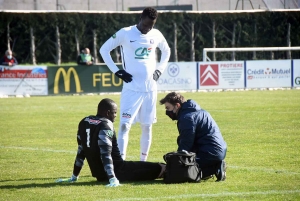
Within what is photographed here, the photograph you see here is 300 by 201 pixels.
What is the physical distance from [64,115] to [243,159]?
37.3ft

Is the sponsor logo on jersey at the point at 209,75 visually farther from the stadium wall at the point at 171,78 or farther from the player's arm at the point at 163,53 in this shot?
the player's arm at the point at 163,53

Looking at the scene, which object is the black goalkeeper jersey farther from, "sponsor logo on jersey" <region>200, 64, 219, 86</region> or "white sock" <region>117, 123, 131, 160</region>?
"sponsor logo on jersey" <region>200, 64, 219, 86</region>

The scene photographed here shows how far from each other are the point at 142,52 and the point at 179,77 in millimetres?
24245

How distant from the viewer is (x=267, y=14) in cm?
5381

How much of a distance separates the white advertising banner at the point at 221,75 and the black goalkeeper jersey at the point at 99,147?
85.3ft

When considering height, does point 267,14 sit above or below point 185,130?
above

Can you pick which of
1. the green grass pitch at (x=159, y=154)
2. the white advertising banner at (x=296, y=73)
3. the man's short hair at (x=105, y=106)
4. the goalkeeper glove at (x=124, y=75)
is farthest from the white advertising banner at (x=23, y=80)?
the man's short hair at (x=105, y=106)

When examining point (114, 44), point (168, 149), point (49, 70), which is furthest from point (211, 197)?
point (49, 70)

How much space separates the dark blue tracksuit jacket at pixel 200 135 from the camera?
1041cm

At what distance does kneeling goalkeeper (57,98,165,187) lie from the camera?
33.2ft

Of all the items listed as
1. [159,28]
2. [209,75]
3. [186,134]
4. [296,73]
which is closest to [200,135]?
[186,134]

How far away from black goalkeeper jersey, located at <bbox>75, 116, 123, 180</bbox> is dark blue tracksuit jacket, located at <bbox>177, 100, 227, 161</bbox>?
3.05 ft

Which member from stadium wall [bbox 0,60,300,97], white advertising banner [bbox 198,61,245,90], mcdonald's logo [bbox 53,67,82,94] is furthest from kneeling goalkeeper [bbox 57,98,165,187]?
white advertising banner [bbox 198,61,245,90]

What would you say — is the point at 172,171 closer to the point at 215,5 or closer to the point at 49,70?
the point at 49,70
